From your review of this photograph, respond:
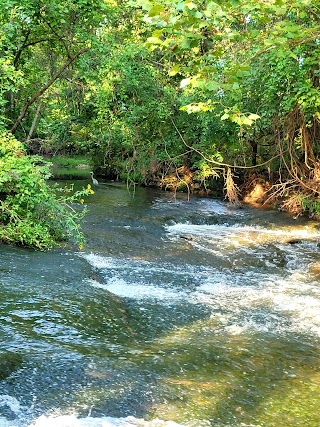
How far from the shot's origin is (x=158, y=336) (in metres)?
6.17

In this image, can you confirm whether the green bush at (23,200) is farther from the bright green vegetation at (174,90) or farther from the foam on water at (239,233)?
the foam on water at (239,233)

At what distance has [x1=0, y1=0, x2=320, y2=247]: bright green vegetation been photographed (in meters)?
7.10

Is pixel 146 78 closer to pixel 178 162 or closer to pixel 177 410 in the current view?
pixel 178 162

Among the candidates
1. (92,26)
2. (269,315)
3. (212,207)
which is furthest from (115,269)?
(212,207)

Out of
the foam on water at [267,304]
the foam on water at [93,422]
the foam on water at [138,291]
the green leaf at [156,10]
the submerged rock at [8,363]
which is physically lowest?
the foam on water at [267,304]

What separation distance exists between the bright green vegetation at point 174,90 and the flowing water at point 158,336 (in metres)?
2.85

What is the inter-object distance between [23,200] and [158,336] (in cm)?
453

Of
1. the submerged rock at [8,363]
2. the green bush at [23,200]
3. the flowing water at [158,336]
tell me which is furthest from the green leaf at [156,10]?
A: the green bush at [23,200]

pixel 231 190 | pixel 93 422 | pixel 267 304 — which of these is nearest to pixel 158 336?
pixel 93 422

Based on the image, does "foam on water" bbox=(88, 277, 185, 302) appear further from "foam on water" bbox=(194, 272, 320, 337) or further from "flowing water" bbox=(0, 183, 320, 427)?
"foam on water" bbox=(194, 272, 320, 337)

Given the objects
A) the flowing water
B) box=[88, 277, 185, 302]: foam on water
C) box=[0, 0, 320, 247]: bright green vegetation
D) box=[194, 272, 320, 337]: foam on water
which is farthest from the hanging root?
box=[88, 277, 185, 302]: foam on water

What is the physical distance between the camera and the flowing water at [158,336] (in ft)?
14.1

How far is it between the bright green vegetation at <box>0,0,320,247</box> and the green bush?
1.03 m

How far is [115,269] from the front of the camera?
31.1ft
